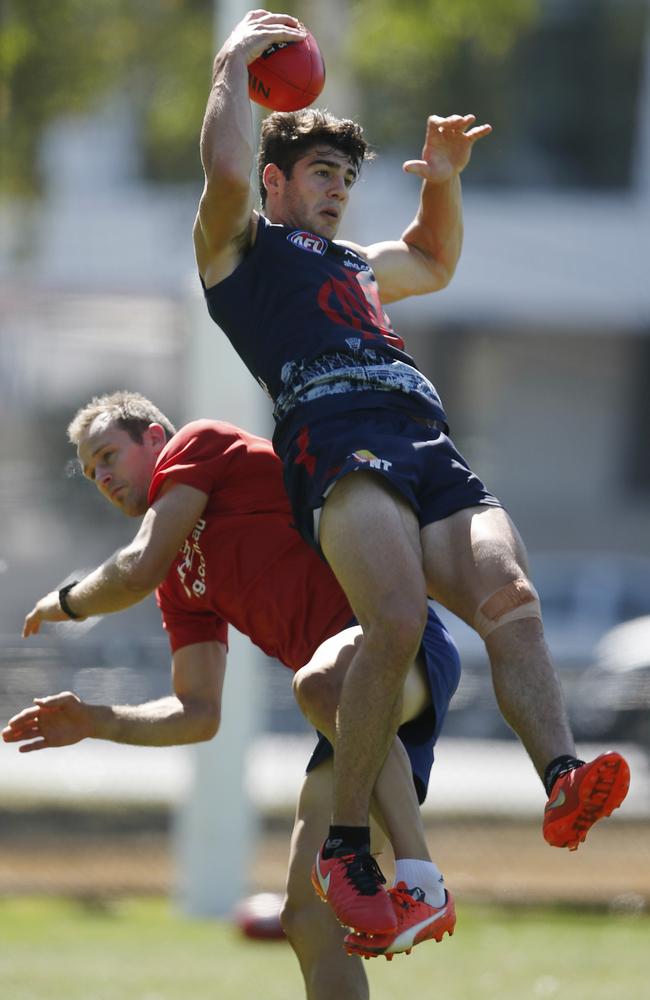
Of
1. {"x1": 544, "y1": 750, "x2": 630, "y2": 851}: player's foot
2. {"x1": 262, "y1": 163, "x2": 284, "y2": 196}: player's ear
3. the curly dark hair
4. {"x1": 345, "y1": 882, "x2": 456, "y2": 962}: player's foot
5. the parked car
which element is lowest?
{"x1": 345, "y1": 882, "x2": 456, "y2": 962}: player's foot

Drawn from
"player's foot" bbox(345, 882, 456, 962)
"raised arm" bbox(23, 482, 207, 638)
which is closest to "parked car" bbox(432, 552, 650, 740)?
"raised arm" bbox(23, 482, 207, 638)

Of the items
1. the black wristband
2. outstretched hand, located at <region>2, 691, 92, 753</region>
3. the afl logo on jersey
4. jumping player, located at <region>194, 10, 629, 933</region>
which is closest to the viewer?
jumping player, located at <region>194, 10, 629, 933</region>

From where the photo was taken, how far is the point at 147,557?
447 cm

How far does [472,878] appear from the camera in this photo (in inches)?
443

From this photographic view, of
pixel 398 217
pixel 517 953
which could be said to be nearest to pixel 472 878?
pixel 517 953

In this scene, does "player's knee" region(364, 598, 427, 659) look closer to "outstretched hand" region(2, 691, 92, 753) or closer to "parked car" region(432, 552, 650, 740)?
"outstretched hand" region(2, 691, 92, 753)

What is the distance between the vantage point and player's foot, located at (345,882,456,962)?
3.92m

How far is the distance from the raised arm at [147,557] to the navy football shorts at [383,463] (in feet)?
1.20

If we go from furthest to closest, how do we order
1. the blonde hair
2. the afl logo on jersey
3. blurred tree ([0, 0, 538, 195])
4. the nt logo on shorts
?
blurred tree ([0, 0, 538, 195]) → the blonde hair → the afl logo on jersey → the nt logo on shorts

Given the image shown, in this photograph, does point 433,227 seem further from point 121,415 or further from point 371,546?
point 371,546

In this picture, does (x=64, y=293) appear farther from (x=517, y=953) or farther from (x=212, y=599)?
(x=212, y=599)

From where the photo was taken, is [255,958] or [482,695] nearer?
[255,958]

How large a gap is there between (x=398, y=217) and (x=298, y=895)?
20.0m

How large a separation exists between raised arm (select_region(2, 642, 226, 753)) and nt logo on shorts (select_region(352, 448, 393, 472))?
1.10 m
